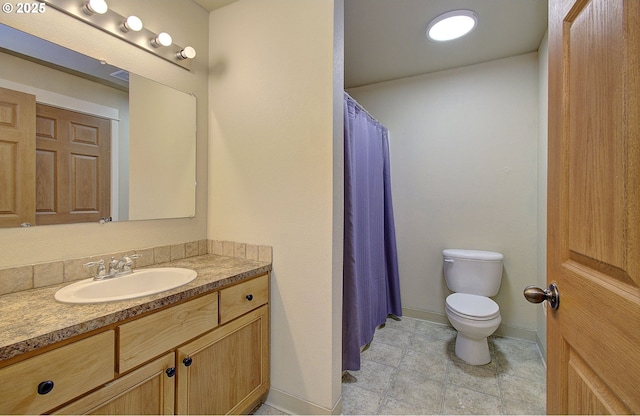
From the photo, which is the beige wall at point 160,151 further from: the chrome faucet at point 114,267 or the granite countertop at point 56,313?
the granite countertop at point 56,313

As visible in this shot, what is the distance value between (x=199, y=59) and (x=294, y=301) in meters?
1.67

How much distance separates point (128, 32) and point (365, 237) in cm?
186

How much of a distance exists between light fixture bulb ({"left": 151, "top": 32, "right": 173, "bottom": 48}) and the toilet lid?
2479mm

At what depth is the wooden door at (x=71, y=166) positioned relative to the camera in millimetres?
1183

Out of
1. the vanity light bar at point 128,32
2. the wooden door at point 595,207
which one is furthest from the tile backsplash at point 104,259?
the wooden door at point 595,207

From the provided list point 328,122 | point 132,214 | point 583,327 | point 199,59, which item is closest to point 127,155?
point 132,214

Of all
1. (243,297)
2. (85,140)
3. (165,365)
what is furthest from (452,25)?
(165,365)

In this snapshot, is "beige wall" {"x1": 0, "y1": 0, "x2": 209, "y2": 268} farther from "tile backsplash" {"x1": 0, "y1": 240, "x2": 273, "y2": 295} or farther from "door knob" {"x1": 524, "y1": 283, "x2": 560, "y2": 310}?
"door knob" {"x1": 524, "y1": 283, "x2": 560, "y2": 310}

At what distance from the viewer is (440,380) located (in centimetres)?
178

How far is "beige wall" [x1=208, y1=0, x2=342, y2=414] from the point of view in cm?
144

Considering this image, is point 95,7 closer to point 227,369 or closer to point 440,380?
point 227,369

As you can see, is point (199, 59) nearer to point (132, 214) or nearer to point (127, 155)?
point (127, 155)

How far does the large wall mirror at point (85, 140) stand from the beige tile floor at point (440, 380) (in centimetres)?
142

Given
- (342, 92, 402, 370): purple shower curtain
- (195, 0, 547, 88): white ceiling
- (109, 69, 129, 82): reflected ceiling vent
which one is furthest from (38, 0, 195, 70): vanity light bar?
(342, 92, 402, 370): purple shower curtain
